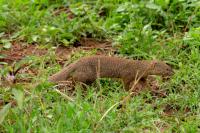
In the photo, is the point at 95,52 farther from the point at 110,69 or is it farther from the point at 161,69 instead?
the point at 161,69

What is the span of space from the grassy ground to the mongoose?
13cm

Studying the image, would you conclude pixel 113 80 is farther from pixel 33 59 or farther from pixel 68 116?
pixel 68 116

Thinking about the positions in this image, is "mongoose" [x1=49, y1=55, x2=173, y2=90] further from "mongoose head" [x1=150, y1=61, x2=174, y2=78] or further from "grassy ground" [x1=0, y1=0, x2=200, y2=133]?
"grassy ground" [x1=0, y1=0, x2=200, y2=133]

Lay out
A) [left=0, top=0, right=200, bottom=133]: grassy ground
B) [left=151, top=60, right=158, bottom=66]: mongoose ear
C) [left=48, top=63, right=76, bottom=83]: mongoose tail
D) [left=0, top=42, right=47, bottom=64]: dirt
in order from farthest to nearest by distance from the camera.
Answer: [left=0, top=42, right=47, bottom=64]: dirt, [left=151, top=60, right=158, bottom=66]: mongoose ear, [left=48, top=63, right=76, bottom=83]: mongoose tail, [left=0, top=0, right=200, bottom=133]: grassy ground

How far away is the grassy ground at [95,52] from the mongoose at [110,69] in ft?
0.42

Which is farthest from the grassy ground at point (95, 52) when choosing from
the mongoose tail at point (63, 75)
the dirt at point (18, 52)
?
the mongoose tail at point (63, 75)

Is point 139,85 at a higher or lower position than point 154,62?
lower

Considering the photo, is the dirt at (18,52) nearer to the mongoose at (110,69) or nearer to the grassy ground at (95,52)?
the grassy ground at (95,52)

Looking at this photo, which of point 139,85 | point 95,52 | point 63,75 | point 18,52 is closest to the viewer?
point 63,75

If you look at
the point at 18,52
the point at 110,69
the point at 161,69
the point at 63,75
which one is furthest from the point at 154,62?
the point at 18,52

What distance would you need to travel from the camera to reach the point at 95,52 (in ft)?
22.2

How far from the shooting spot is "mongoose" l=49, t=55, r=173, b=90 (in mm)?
5895

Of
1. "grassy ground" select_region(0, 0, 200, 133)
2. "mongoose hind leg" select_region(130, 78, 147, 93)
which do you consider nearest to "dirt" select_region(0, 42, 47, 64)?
"grassy ground" select_region(0, 0, 200, 133)

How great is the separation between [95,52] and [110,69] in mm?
781
